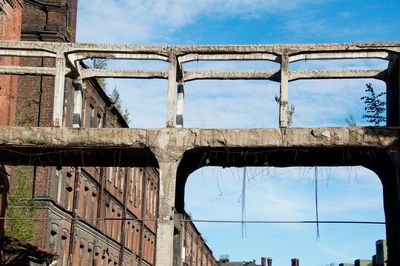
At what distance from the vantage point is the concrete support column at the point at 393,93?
64.0 feet

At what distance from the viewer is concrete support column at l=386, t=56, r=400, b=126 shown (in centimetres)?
1950

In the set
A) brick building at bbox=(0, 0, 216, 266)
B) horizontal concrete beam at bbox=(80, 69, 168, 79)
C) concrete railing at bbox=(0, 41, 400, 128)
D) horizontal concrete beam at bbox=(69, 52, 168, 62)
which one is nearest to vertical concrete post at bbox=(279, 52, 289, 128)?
concrete railing at bbox=(0, 41, 400, 128)

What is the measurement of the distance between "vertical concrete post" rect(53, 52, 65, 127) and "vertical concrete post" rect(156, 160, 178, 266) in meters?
3.28

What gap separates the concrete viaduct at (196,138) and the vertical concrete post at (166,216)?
0.08 ft

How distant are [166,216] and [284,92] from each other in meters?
4.80

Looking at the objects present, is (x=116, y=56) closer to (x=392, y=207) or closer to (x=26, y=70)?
(x=26, y=70)

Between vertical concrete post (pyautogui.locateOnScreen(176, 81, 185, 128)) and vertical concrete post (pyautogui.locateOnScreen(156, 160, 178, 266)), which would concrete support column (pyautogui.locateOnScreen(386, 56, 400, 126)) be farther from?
vertical concrete post (pyautogui.locateOnScreen(156, 160, 178, 266))

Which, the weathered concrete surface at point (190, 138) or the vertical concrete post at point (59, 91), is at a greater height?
the vertical concrete post at point (59, 91)

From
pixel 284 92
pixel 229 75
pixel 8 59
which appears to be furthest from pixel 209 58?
pixel 8 59

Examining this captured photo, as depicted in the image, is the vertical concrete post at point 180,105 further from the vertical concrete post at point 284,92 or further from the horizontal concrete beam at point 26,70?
the horizontal concrete beam at point 26,70

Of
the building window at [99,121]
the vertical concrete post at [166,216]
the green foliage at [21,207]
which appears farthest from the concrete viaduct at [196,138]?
the building window at [99,121]

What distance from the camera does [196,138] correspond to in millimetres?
18516

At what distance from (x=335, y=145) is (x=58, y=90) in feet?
25.9

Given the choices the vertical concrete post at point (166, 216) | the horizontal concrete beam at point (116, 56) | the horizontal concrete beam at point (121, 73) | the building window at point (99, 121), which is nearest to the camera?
the vertical concrete post at point (166, 216)
